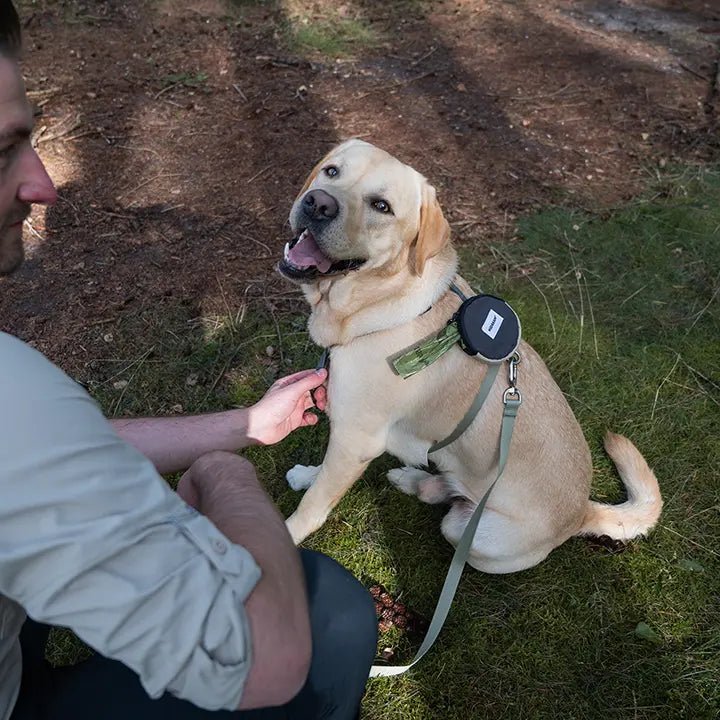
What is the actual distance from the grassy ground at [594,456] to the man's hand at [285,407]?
52cm

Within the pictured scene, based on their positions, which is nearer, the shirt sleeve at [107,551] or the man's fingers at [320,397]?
the shirt sleeve at [107,551]

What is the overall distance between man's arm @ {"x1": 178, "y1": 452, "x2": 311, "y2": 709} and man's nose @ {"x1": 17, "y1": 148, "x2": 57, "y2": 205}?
0.81 meters

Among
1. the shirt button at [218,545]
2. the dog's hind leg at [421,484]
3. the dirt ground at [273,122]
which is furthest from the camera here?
the dirt ground at [273,122]

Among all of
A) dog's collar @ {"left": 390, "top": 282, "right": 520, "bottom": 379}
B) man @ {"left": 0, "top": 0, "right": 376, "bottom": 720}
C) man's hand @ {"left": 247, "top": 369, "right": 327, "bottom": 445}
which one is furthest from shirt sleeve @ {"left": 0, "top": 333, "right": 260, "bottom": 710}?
dog's collar @ {"left": 390, "top": 282, "right": 520, "bottom": 379}

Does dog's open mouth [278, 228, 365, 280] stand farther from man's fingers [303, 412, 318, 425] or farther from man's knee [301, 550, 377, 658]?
man's knee [301, 550, 377, 658]

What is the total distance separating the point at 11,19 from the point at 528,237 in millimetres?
3450

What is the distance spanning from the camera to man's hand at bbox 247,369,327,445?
93.4 inches

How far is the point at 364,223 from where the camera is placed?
92.0 inches

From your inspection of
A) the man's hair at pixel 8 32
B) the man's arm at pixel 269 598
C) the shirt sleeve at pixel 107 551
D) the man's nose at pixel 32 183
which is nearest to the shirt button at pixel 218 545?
the shirt sleeve at pixel 107 551

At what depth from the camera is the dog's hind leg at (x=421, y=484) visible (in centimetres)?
276

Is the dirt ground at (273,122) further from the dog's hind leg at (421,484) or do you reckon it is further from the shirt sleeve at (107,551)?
the shirt sleeve at (107,551)

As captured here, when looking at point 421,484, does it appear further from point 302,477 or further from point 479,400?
point 479,400

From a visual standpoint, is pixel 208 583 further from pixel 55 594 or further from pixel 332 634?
pixel 332 634

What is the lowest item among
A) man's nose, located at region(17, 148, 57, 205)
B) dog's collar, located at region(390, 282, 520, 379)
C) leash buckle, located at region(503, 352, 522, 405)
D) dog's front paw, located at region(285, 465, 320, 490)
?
dog's front paw, located at region(285, 465, 320, 490)
